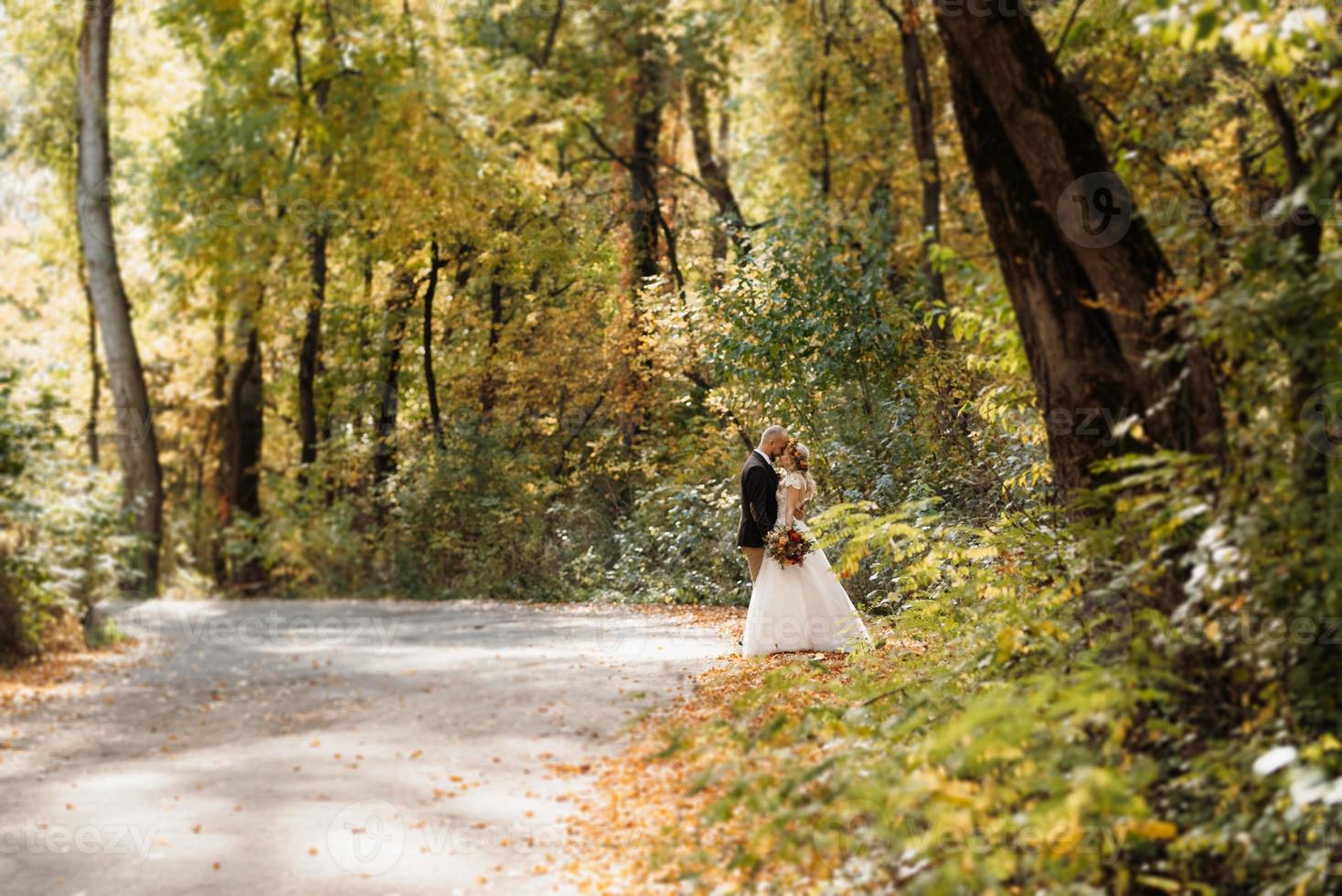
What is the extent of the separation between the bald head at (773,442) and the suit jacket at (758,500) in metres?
0.13

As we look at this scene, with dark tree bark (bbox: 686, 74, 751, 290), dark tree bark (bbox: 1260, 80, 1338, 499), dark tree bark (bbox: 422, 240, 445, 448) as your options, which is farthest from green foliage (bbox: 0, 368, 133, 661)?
dark tree bark (bbox: 686, 74, 751, 290)

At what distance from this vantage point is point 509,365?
25.4 meters

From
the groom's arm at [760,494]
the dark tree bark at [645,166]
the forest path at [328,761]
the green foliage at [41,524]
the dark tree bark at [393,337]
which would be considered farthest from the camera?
the dark tree bark at [393,337]

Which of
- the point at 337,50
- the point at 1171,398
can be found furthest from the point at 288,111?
the point at 1171,398

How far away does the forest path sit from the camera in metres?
6.68

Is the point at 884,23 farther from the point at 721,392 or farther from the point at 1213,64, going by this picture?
the point at 721,392

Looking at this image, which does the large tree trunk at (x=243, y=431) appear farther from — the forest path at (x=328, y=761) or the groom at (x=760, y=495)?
the groom at (x=760, y=495)

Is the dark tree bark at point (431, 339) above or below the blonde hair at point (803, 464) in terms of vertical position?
above

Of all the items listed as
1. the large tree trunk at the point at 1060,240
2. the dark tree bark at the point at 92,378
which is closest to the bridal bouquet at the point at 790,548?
the large tree trunk at the point at 1060,240

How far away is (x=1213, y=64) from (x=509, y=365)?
1312 centimetres

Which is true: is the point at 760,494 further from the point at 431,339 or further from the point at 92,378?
the point at 92,378

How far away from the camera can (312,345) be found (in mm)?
28734

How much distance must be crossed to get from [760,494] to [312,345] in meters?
18.7

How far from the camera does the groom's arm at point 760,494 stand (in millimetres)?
12258
